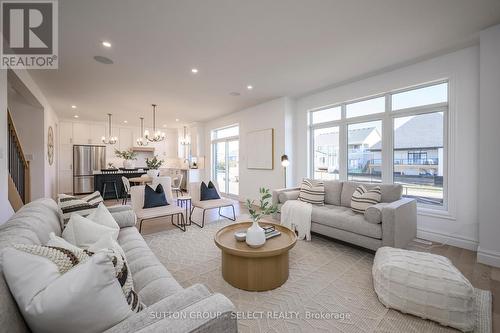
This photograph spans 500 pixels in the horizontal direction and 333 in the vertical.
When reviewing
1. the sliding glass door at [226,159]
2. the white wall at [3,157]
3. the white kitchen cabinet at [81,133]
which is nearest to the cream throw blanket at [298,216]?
the sliding glass door at [226,159]

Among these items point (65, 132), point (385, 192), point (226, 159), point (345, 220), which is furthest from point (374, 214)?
point (65, 132)

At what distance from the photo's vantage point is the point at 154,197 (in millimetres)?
3711

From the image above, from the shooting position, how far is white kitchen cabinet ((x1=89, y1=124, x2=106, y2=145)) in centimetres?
791

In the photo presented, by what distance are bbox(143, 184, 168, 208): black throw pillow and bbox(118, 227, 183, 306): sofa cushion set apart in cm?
170

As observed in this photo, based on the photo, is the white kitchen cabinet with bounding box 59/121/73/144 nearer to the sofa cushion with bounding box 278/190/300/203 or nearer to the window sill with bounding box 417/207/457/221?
the sofa cushion with bounding box 278/190/300/203

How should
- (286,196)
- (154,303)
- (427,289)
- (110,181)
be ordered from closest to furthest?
1. (154,303)
2. (427,289)
3. (286,196)
4. (110,181)

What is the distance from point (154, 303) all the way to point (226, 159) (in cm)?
622

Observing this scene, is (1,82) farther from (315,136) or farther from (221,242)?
Result: (315,136)

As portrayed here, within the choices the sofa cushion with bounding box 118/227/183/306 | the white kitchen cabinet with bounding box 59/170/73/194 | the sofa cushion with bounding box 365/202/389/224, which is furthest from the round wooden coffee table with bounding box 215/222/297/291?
the white kitchen cabinet with bounding box 59/170/73/194

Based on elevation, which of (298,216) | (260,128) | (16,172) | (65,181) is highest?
(260,128)

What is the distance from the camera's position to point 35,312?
0.74 metres

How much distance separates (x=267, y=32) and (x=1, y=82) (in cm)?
320

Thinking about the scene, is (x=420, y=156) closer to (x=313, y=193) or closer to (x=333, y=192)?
(x=333, y=192)

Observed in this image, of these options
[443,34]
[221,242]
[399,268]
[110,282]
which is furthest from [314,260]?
[443,34]
